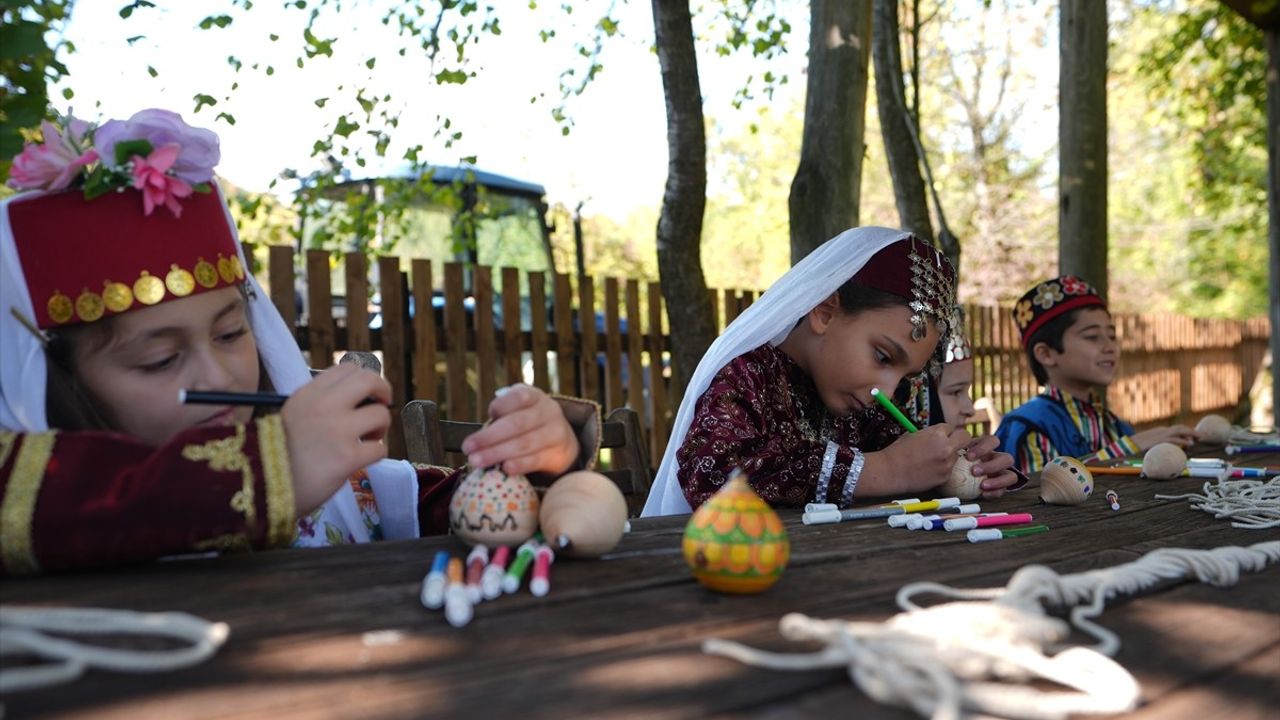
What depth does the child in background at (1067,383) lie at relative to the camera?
4035 mm

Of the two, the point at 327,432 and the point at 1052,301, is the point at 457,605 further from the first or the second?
the point at 1052,301

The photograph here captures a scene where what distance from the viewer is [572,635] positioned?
37.8 inches

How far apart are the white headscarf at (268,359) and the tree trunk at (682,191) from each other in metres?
3.06

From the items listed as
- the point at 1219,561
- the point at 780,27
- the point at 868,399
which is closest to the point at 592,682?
the point at 1219,561

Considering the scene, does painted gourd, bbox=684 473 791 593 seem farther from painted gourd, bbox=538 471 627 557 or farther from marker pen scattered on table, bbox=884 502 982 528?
marker pen scattered on table, bbox=884 502 982 528

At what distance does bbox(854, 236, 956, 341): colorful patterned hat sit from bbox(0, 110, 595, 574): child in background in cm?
132

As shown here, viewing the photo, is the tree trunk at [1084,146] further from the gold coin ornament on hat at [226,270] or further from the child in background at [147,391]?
the gold coin ornament on hat at [226,270]

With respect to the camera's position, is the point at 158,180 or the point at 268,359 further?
the point at 268,359

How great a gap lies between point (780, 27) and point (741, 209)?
22031 millimetres

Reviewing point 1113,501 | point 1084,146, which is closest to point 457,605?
point 1113,501

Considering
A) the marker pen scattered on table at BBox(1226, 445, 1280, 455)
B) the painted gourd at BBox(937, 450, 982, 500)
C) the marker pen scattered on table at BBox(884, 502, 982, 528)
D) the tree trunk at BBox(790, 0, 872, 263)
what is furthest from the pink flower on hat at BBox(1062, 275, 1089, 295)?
the marker pen scattered on table at BBox(884, 502, 982, 528)

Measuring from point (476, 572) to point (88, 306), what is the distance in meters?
0.75

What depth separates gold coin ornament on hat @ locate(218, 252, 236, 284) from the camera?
5.26 feet

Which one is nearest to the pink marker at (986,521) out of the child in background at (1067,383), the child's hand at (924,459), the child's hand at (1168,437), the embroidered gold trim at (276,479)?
the child's hand at (924,459)
